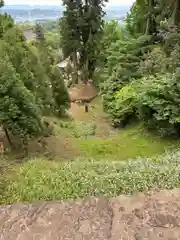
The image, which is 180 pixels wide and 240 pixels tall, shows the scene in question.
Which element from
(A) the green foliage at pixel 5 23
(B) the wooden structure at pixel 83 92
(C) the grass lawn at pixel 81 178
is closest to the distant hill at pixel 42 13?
(B) the wooden structure at pixel 83 92

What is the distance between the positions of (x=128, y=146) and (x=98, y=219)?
19.9 feet

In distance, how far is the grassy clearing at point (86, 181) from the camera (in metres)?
4.80

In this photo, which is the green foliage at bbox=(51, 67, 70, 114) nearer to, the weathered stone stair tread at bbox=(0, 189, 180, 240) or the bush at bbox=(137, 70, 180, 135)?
the bush at bbox=(137, 70, 180, 135)

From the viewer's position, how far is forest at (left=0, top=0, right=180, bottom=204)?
5074 mm

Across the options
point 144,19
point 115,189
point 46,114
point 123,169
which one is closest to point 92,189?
point 115,189

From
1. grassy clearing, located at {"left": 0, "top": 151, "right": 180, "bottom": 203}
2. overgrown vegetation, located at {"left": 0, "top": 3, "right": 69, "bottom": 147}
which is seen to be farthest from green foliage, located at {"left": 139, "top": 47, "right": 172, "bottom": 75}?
grassy clearing, located at {"left": 0, "top": 151, "right": 180, "bottom": 203}

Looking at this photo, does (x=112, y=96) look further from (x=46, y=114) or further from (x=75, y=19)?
(x=75, y=19)

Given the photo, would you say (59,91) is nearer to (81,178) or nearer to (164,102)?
(164,102)

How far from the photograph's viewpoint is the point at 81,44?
69.6 ft

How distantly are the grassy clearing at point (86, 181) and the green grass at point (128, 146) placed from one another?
12.2 feet

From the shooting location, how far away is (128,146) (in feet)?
33.8

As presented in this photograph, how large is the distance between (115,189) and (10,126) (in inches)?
158

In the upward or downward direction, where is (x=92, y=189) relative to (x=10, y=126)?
upward

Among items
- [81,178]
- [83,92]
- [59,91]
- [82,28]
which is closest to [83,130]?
[59,91]
